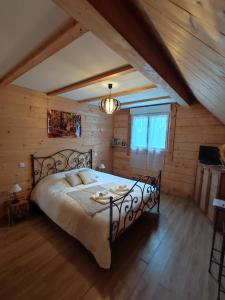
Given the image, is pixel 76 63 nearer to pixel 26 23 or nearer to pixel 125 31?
pixel 26 23

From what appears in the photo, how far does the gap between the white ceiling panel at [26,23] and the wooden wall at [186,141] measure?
3.45m

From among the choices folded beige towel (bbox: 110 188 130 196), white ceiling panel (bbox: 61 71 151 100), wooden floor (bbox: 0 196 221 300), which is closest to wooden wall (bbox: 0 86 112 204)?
white ceiling panel (bbox: 61 71 151 100)

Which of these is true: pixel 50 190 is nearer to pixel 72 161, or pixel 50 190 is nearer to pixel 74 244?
pixel 74 244

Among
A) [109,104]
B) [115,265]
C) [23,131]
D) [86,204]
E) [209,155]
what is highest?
[109,104]

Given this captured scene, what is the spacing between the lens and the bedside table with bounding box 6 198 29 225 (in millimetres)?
2693

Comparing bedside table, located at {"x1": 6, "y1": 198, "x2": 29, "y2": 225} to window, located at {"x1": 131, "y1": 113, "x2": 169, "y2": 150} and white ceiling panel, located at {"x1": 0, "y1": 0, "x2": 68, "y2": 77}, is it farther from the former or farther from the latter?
window, located at {"x1": 131, "y1": 113, "x2": 169, "y2": 150}

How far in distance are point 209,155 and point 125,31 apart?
3180 mm

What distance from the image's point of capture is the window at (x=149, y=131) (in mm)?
4210

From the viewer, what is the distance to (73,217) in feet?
7.06

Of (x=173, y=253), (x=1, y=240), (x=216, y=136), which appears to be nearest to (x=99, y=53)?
(x=173, y=253)

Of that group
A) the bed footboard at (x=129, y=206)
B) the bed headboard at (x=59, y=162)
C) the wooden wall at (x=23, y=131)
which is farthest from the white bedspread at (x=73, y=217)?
the wooden wall at (x=23, y=131)

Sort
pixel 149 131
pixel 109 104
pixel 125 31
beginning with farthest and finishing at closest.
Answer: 1. pixel 149 131
2. pixel 109 104
3. pixel 125 31

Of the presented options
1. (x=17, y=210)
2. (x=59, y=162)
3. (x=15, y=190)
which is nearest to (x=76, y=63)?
(x=15, y=190)

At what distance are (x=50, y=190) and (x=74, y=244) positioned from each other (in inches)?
40.2
